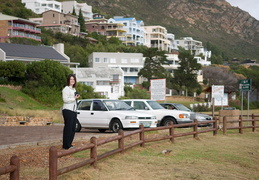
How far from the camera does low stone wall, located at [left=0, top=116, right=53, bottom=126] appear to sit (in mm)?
30516

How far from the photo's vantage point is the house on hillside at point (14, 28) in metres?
81.5

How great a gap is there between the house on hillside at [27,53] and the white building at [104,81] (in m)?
6.92

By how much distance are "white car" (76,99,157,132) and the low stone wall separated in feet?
34.1

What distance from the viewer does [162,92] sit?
2769cm

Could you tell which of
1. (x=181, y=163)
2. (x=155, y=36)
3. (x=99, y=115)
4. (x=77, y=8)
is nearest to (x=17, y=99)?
(x=99, y=115)

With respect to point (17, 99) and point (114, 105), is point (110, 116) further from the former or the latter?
point (17, 99)

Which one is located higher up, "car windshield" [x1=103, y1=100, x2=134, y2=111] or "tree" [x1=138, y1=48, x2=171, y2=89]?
"tree" [x1=138, y1=48, x2=171, y2=89]

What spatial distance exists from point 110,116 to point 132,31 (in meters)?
113

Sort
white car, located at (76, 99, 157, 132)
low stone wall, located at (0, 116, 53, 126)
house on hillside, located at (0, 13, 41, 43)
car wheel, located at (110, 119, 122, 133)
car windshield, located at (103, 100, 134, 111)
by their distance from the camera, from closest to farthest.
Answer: white car, located at (76, 99, 157, 132)
car wheel, located at (110, 119, 122, 133)
car windshield, located at (103, 100, 134, 111)
low stone wall, located at (0, 116, 53, 126)
house on hillside, located at (0, 13, 41, 43)

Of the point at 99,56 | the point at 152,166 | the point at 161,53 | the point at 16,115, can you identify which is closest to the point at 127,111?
the point at 152,166

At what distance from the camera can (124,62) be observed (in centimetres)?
9031

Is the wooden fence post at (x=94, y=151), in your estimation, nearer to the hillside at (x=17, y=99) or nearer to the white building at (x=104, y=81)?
the hillside at (x=17, y=99)

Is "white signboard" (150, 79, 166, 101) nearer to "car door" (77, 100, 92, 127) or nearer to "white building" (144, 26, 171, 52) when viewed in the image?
"car door" (77, 100, 92, 127)

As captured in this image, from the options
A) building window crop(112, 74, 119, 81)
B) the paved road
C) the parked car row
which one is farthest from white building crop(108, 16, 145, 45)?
the paved road
